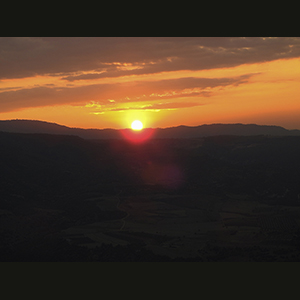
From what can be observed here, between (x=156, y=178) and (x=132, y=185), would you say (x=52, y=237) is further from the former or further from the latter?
(x=156, y=178)

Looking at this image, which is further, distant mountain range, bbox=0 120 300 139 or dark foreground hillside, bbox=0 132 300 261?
distant mountain range, bbox=0 120 300 139

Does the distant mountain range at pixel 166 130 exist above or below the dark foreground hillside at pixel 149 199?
above

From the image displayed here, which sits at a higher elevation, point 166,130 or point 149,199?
point 166,130

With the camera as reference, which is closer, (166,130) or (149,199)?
(149,199)

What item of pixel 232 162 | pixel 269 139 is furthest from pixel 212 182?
pixel 269 139
